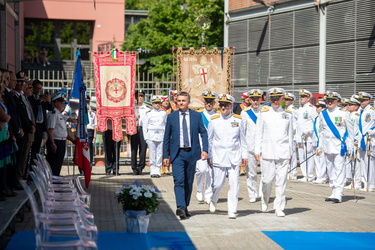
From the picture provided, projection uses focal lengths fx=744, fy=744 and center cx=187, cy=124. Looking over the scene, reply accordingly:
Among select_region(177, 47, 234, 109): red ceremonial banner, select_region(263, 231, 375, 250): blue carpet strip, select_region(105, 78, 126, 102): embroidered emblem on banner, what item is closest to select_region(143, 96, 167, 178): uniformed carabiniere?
select_region(105, 78, 126, 102): embroidered emblem on banner

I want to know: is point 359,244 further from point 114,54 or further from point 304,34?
point 304,34

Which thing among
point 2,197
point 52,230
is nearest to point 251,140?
point 2,197

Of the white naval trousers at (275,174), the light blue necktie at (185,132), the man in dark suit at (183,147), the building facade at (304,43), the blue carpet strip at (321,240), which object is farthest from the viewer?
the building facade at (304,43)

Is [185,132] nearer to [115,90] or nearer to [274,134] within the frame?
[274,134]

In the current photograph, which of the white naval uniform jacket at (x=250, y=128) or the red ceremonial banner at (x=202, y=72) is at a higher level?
the red ceremonial banner at (x=202, y=72)

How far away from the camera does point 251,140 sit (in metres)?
15.5

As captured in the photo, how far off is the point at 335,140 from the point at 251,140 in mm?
1759

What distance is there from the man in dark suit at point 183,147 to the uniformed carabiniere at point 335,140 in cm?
386

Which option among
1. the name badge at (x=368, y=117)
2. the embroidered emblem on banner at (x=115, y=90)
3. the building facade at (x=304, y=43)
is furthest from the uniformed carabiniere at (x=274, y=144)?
the building facade at (x=304, y=43)

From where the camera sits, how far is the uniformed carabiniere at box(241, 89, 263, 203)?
1516cm

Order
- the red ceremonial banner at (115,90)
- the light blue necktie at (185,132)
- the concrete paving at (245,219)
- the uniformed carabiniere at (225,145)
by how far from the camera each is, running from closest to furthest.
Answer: the concrete paving at (245,219)
the light blue necktie at (185,132)
the uniformed carabiniere at (225,145)
the red ceremonial banner at (115,90)

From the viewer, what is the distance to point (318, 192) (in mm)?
17547

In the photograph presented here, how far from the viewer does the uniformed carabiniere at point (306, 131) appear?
20625mm

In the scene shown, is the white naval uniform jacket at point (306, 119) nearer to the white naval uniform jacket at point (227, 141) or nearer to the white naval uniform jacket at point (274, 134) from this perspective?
the white naval uniform jacket at point (274, 134)
